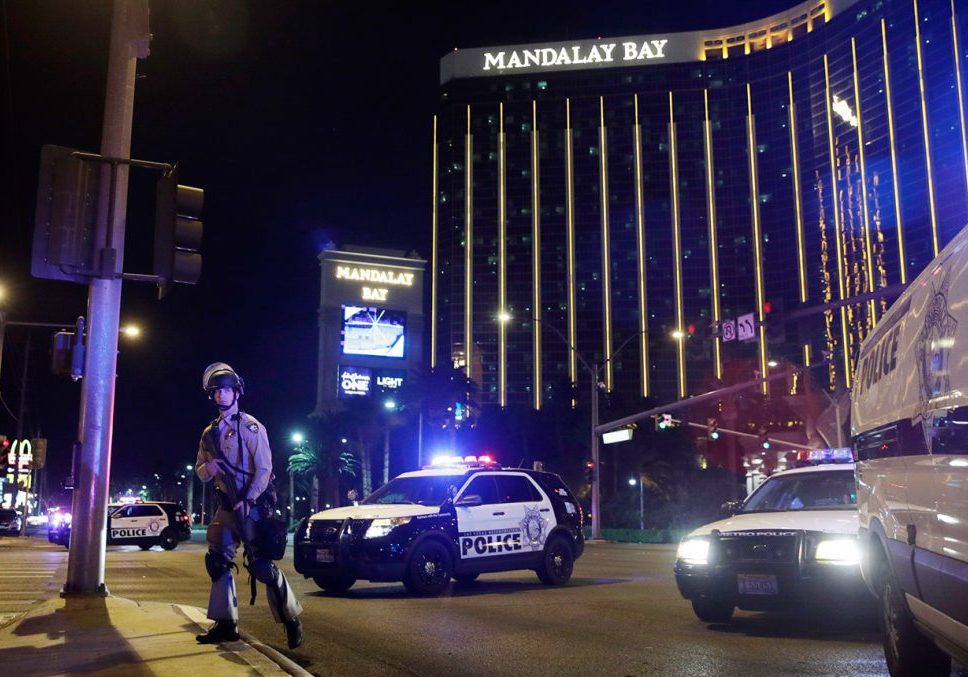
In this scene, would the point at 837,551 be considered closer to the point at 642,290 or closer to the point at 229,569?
the point at 229,569

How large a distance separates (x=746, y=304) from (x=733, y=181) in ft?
57.5

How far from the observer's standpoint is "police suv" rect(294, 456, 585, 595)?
1232 centimetres

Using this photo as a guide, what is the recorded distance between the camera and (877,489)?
20.9 ft

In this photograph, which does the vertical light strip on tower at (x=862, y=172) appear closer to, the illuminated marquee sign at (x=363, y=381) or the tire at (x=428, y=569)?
the illuminated marquee sign at (x=363, y=381)

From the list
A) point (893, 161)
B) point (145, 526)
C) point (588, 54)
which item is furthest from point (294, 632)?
point (588, 54)

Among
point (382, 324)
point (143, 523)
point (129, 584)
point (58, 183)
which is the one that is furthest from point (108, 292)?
point (382, 324)

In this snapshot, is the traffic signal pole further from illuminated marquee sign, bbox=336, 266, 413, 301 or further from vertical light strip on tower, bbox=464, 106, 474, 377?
vertical light strip on tower, bbox=464, 106, 474, 377

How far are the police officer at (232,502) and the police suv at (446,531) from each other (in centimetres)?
548

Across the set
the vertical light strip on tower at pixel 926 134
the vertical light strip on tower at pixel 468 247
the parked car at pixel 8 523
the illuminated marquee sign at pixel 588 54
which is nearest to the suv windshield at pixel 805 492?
the parked car at pixel 8 523

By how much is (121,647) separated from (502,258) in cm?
12848

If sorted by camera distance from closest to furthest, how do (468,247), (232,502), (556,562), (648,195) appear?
(232,502) < (556,562) < (648,195) < (468,247)

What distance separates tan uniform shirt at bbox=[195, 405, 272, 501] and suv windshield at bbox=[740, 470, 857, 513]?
5739 millimetres

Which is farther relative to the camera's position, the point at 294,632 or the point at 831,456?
the point at 831,456

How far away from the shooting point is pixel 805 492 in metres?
10.3
